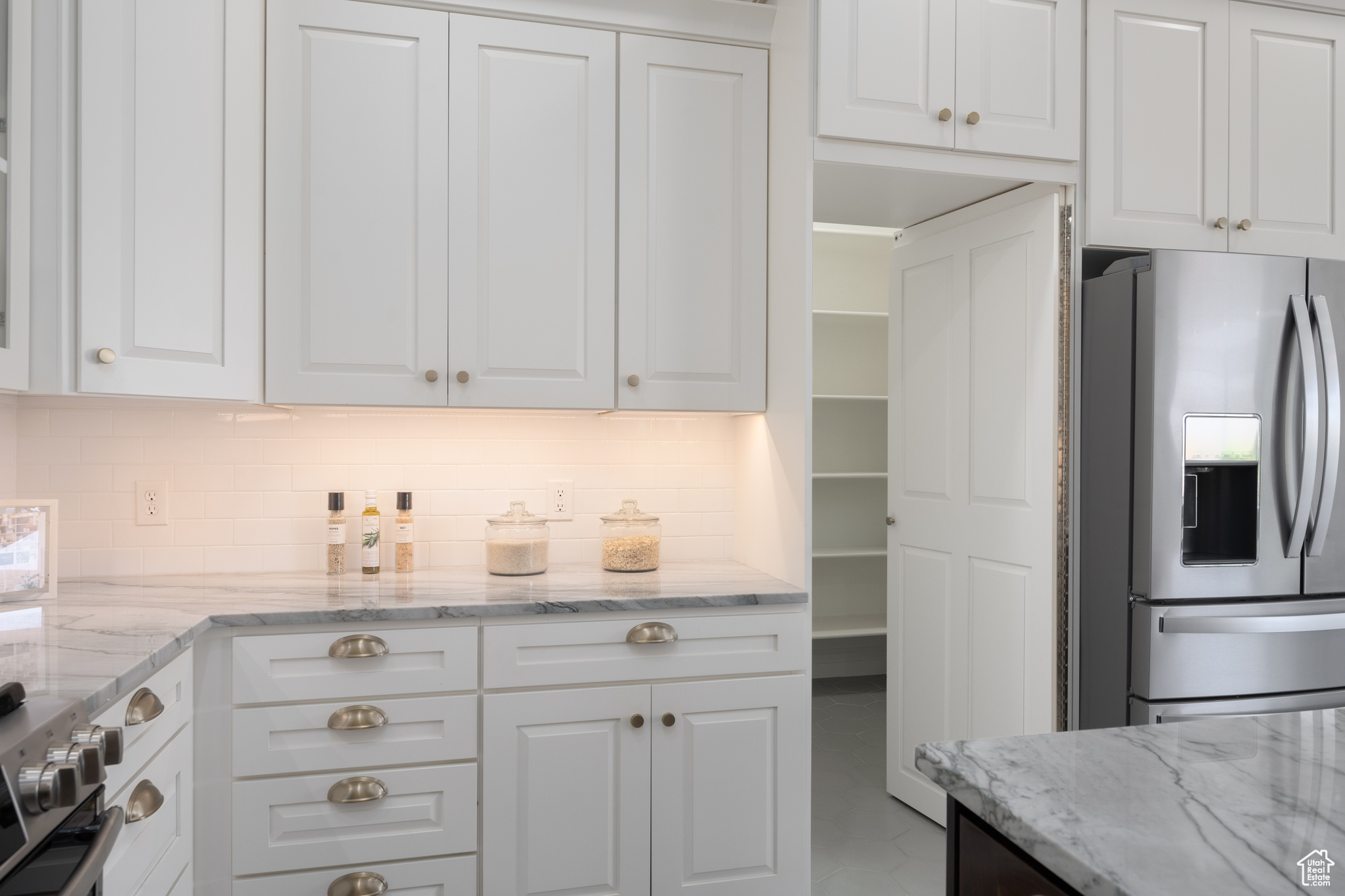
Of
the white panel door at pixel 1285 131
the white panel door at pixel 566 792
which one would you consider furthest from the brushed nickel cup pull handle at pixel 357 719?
the white panel door at pixel 1285 131

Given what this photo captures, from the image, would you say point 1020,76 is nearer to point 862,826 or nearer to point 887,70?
point 887,70

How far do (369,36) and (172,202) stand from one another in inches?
25.6

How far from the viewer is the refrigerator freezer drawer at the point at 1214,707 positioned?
80.6 inches

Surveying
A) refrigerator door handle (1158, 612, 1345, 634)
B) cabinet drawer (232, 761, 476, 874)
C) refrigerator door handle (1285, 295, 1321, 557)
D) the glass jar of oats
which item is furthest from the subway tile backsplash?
refrigerator door handle (1285, 295, 1321, 557)

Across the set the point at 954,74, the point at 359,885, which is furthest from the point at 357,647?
the point at 954,74

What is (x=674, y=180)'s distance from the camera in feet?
7.41

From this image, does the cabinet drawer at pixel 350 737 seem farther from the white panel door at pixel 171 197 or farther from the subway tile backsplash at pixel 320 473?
the white panel door at pixel 171 197

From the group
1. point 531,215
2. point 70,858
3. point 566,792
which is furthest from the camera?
point 531,215

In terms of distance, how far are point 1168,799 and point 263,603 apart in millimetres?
1790

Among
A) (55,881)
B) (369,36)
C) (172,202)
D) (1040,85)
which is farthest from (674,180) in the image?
(55,881)

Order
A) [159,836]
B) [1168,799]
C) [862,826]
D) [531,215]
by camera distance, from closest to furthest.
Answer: [1168,799] < [159,836] < [531,215] < [862,826]

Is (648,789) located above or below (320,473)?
below

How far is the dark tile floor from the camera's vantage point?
239cm

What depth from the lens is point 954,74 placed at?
85.4 inches
